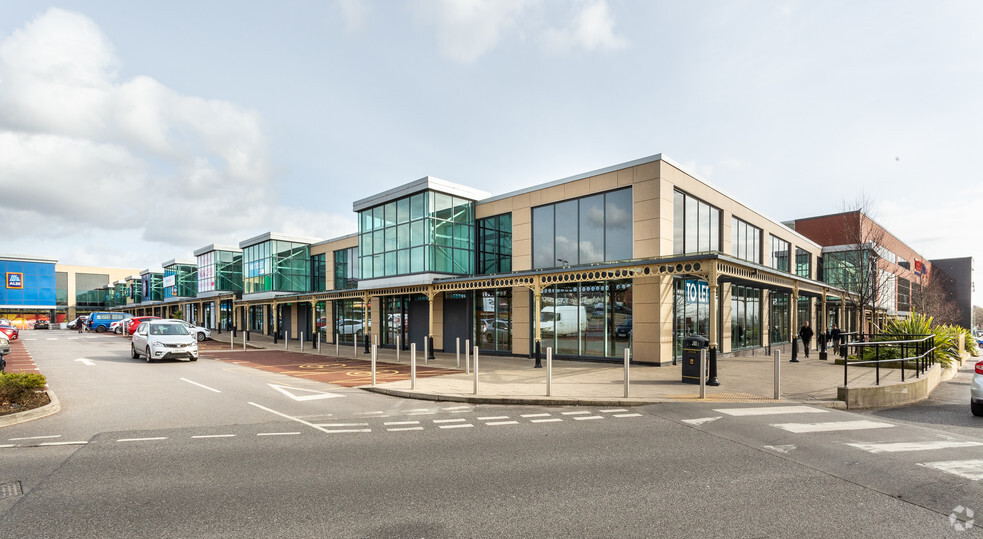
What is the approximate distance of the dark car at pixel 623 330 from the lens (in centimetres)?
1773

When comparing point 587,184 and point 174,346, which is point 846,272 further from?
point 174,346

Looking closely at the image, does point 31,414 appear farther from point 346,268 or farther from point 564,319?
point 346,268

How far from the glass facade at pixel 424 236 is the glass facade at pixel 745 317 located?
12719 millimetres

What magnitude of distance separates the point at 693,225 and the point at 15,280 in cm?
9245

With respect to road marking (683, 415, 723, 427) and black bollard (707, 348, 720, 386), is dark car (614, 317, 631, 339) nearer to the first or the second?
black bollard (707, 348, 720, 386)

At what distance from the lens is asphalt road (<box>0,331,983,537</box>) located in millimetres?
4227

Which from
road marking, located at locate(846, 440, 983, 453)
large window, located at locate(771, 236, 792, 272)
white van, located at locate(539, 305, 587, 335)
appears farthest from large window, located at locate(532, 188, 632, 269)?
large window, located at locate(771, 236, 792, 272)

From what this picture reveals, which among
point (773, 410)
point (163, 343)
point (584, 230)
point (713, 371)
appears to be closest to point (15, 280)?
point (163, 343)

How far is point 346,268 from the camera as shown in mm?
34156

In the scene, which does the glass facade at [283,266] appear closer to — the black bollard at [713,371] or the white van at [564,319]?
the white van at [564,319]

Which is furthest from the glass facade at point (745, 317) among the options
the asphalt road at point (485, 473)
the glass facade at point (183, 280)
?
the glass facade at point (183, 280)

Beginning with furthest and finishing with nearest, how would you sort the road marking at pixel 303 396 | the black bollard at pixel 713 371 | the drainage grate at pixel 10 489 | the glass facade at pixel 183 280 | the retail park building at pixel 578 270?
the glass facade at pixel 183 280 → the retail park building at pixel 578 270 → the black bollard at pixel 713 371 → the road marking at pixel 303 396 → the drainage grate at pixel 10 489

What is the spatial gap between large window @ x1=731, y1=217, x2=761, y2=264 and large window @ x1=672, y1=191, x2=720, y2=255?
8.10 ft

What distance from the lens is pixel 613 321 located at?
18062mm
